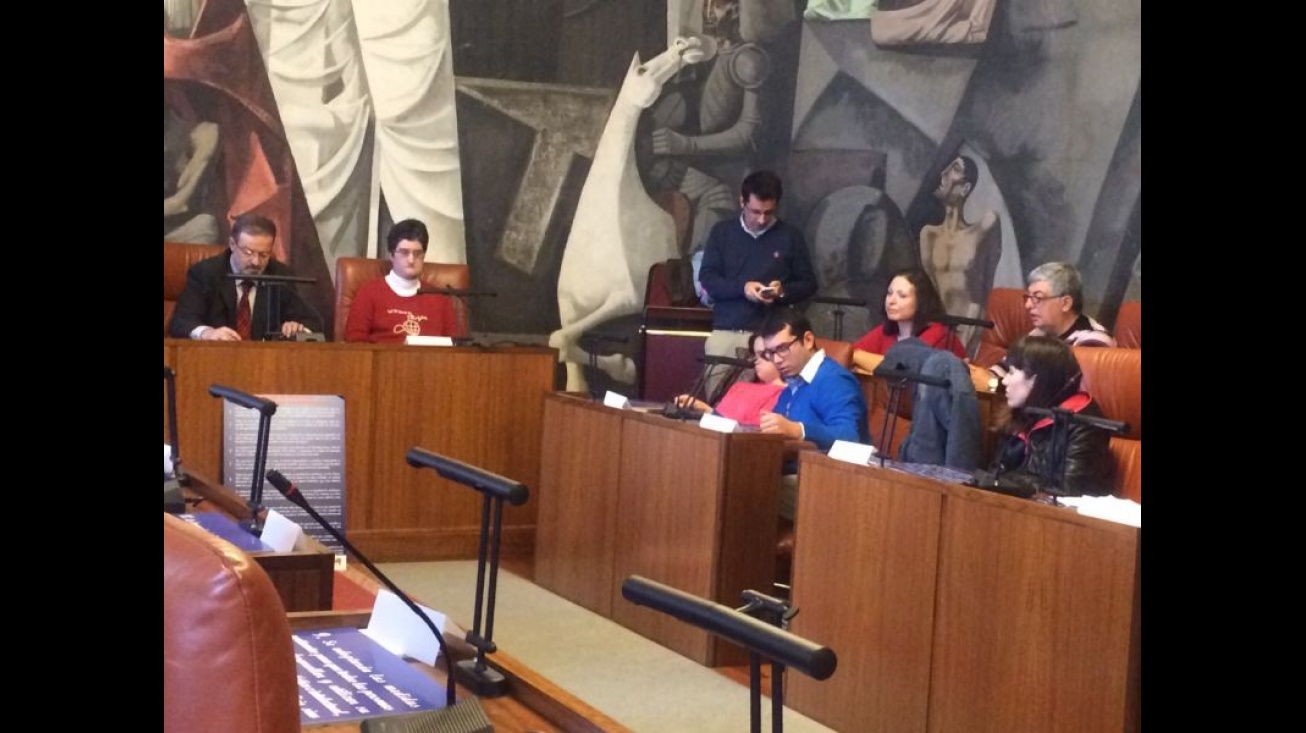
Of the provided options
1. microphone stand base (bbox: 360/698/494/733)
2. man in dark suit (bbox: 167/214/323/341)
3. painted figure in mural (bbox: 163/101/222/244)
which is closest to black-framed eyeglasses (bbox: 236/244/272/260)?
man in dark suit (bbox: 167/214/323/341)

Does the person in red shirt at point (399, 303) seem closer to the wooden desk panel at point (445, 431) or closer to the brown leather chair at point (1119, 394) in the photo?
the wooden desk panel at point (445, 431)

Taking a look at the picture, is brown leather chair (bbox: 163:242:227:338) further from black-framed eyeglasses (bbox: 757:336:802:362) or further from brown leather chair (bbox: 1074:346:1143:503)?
brown leather chair (bbox: 1074:346:1143:503)

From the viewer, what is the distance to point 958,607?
3.92 meters

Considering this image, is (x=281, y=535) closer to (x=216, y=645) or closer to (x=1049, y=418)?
(x=216, y=645)

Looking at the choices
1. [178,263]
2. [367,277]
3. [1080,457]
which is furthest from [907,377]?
[178,263]

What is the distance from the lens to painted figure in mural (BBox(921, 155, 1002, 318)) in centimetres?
771

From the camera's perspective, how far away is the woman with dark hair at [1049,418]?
4.23 meters

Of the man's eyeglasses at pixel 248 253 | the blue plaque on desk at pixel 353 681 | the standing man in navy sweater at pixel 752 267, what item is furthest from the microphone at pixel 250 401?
the standing man in navy sweater at pixel 752 267

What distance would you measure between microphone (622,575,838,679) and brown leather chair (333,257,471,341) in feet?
17.7

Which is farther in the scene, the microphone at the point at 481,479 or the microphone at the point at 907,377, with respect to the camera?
the microphone at the point at 907,377

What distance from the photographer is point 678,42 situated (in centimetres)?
941

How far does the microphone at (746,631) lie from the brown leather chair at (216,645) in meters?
0.54
